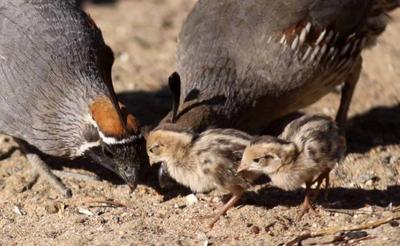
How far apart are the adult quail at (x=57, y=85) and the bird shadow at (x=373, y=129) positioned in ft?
7.91

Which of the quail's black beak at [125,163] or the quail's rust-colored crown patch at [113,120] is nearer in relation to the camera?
the quail's rust-colored crown patch at [113,120]

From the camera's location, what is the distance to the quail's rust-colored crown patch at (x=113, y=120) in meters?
6.64

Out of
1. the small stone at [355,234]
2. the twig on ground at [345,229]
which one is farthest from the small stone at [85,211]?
the small stone at [355,234]

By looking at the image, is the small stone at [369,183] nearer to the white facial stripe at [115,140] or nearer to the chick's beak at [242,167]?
the chick's beak at [242,167]

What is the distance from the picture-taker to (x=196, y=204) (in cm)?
717

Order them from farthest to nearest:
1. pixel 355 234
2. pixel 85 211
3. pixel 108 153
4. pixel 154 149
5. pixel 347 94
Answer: pixel 347 94 → pixel 85 211 → pixel 108 153 → pixel 154 149 → pixel 355 234

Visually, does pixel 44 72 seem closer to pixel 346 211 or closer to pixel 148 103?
pixel 148 103

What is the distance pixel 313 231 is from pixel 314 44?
6.33ft

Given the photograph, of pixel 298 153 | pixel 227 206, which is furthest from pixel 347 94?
pixel 227 206

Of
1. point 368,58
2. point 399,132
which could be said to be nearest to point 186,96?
point 399,132

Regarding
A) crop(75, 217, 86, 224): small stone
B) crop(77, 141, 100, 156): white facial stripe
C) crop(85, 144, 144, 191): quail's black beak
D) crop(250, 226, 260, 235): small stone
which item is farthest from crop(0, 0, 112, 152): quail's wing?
crop(250, 226, 260, 235): small stone

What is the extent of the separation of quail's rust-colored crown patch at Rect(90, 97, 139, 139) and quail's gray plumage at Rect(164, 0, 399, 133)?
562 mm

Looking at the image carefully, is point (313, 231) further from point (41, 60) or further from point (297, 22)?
point (41, 60)

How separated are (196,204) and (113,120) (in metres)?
1.02
